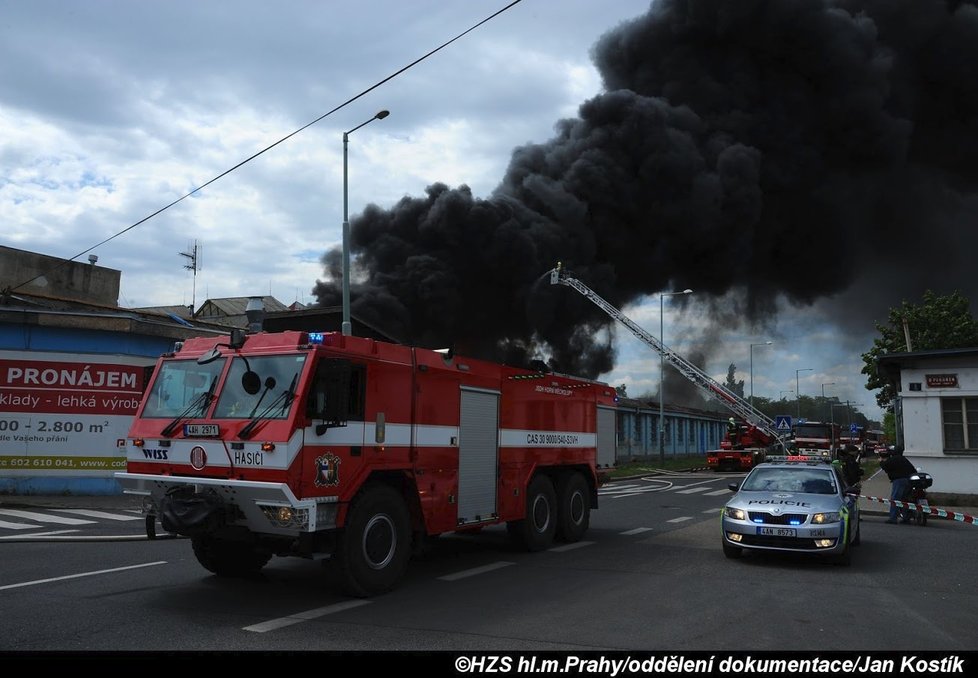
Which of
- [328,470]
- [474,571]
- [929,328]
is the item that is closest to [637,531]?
[474,571]

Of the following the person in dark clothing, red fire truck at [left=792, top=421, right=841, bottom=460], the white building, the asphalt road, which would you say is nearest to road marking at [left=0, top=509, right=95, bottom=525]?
the asphalt road

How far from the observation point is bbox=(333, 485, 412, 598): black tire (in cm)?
671

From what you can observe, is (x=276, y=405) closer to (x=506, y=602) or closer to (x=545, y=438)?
(x=506, y=602)

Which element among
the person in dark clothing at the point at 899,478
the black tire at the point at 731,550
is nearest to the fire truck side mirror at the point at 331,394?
the black tire at the point at 731,550

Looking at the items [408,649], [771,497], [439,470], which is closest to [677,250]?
[771,497]

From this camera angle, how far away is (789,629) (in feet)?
19.3

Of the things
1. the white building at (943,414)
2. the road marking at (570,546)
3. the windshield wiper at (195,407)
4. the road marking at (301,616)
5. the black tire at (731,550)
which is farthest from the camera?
the white building at (943,414)

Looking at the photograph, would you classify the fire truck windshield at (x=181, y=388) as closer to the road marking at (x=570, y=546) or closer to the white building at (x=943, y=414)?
the road marking at (x=570, y=546)

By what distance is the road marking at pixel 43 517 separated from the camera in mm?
12945

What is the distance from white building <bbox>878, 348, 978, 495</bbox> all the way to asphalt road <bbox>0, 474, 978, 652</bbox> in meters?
7.91

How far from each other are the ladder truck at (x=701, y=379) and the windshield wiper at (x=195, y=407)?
2295 centimetres

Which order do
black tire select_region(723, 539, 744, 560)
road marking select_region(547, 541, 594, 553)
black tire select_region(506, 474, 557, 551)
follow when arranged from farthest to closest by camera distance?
road marking select_region(547, 541, 594, 553), black tire select_region(506, 474, 557, 551), black tire select_region(723, 539, 744, 560)

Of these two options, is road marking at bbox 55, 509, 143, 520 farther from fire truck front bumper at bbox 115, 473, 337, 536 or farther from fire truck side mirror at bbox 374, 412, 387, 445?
fire truck side mirror at bbox 374, 412, 387, 445

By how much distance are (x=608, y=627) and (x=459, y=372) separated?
3634mm
